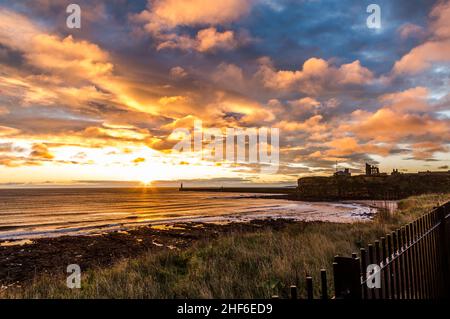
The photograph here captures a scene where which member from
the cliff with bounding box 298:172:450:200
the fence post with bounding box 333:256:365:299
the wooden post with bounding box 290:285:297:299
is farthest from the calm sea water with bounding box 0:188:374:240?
the cliff with bounding box 298:172:450:200

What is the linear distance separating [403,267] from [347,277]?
3736 mm

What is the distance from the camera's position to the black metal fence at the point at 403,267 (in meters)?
2.67

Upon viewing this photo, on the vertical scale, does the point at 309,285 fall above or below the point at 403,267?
above

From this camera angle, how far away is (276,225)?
28734mm

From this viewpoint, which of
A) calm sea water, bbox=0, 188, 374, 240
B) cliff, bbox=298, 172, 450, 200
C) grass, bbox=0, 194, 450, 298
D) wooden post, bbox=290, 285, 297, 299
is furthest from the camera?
cliff, bbox=298, 172, 450, 200

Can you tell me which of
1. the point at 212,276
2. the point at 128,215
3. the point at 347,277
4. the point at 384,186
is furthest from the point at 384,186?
the point at 347,277

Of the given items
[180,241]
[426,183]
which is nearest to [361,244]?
[180,241]

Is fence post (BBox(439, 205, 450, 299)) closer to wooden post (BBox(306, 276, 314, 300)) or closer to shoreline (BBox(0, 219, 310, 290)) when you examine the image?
wooden post (BBox(306, 276, 314, 300))

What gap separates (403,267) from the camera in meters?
5.56

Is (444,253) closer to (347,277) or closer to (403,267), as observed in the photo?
(403,267)

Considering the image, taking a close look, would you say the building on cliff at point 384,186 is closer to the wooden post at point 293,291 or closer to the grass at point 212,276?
the grass at point 212,276

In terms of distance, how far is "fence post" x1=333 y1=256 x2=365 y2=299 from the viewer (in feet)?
8.61
